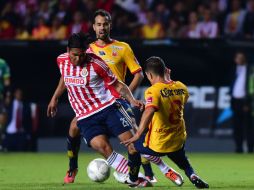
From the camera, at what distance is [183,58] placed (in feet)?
59.8

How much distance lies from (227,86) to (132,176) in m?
8.53

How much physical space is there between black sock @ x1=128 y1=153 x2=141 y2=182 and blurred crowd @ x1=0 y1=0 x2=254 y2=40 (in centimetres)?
861

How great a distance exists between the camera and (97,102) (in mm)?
10117

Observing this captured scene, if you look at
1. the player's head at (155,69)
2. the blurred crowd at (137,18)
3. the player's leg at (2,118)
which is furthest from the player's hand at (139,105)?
the player's leg at (2,118)

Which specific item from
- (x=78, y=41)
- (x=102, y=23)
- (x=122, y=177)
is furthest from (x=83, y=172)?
(x=78, y=41)

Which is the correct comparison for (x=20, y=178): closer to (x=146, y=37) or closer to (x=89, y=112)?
(x=89, y=112)

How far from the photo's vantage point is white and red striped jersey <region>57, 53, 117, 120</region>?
32.8ft

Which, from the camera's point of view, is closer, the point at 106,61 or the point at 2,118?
the point at 106,61

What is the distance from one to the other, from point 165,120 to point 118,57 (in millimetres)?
1222

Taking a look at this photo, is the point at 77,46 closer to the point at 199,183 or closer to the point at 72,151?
the point at 72,151

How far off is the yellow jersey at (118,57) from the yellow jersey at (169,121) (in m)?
0.99

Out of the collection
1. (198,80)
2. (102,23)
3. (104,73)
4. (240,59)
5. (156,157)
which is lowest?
(198,80)

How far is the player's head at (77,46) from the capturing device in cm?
974

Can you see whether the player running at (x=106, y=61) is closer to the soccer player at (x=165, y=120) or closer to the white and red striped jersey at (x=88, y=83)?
the white and red striped jersey at (x=88, y=83)
